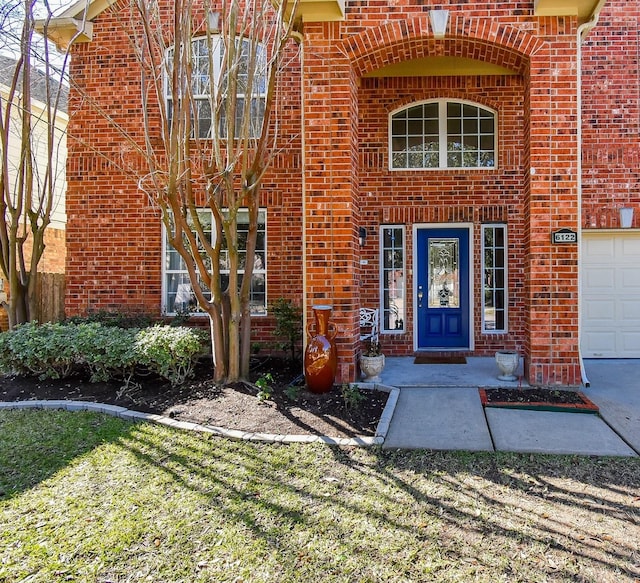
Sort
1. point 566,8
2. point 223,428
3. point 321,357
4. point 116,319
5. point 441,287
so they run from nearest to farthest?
1. point 223,428
2. point 321,357
3. point 566,8
4. point 116,319
5. point 441,287

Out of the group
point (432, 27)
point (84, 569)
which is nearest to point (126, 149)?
point (432, 27)

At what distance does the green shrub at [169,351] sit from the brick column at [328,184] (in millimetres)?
1540

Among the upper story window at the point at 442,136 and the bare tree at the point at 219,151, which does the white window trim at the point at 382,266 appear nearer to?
the upper story window at the point at 442,136

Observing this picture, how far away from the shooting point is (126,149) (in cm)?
812

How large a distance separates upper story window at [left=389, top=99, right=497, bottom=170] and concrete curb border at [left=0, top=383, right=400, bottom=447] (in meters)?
4.42

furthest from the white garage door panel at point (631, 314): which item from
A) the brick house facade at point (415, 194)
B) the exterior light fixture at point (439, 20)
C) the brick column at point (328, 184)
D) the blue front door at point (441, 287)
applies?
the exterior light fixture at point (439, 20)

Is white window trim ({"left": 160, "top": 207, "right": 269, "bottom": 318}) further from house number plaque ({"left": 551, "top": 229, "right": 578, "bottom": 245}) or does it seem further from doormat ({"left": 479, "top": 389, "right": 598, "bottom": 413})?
house number plaque ({"left": 551, "top": 229, "right": 578, "bottom": 245})

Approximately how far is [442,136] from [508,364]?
14.0 feet

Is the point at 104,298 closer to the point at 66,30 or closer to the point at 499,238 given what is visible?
the point at 66,30

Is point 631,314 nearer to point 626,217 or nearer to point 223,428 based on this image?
point 626,217

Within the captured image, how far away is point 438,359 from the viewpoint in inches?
311

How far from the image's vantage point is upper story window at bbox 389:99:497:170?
8.30 meters

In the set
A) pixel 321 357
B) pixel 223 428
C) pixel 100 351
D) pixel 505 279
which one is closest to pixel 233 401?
pixel 223 428

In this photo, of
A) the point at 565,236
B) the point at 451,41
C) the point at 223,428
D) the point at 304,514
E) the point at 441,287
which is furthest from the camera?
the point at 441,287
